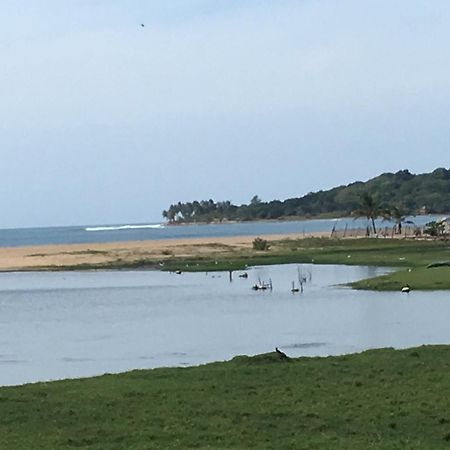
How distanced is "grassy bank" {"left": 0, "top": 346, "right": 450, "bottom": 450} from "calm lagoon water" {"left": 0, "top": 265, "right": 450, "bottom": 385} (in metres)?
6.67

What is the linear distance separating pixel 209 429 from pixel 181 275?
56.4m

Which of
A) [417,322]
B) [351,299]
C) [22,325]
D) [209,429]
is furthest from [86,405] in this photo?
[351,299]

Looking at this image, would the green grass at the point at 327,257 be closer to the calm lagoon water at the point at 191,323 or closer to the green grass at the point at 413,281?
the green grass at the point at 413,281

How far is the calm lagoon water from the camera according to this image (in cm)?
3053

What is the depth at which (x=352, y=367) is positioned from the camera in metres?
21.9

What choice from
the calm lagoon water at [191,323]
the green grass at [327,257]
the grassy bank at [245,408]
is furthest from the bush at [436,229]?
the grassy bank at [245,408]

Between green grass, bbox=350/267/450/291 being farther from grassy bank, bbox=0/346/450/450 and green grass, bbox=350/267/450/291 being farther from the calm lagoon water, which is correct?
grassy bank, bbox=0/346/450/450

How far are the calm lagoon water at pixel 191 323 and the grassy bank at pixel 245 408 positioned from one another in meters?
6.67

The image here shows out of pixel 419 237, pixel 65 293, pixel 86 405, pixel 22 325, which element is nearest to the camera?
pixel 86 405

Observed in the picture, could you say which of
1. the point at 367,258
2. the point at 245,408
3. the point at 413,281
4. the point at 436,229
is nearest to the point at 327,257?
the point at 367,258

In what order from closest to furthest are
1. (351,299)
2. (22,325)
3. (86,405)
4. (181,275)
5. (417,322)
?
(86,405) → (417,322) → (22,325) → (351,299) → (181,275)

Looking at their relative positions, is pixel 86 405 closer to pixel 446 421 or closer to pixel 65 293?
pixel 446 421

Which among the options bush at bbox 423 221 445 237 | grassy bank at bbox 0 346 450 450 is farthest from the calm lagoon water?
bush at bbox 423 221 445 237

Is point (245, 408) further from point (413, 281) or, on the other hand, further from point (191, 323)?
point (413, 281)
